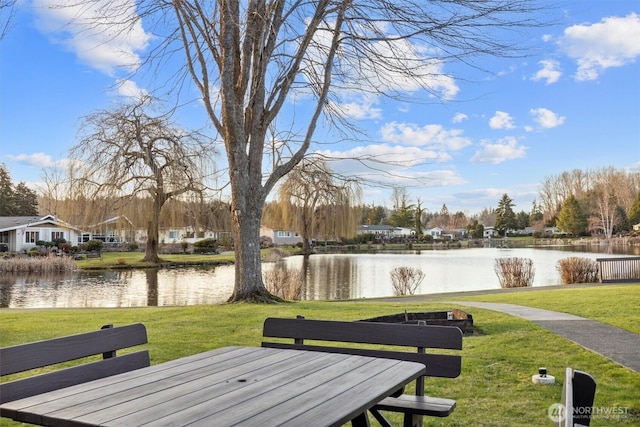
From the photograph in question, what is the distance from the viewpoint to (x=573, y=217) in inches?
2719

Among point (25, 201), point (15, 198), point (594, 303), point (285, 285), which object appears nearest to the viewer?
point (594, 303)

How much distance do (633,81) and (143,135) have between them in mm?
23363

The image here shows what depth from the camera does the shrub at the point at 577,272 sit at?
1959 cm

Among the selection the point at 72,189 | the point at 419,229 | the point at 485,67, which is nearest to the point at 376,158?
the point at 485,67

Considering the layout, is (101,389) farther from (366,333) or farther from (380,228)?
(380,228)

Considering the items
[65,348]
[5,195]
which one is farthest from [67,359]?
[5,195]

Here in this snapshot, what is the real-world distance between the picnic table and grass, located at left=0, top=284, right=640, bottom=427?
1.80 metres

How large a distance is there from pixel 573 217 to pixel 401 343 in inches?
2865

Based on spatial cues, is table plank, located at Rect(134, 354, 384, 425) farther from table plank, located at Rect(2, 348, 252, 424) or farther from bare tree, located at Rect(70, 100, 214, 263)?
bare tree, located at Rect(70, 100, 214, 263)

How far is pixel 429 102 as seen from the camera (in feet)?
27.3

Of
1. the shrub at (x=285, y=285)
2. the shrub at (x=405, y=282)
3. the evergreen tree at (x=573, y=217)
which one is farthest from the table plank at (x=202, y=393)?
the evergreen tree at (x=573, y=217)

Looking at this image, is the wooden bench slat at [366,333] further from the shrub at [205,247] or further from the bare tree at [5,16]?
the shrub at [205,247]

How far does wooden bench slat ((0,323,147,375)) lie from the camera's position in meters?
2.60

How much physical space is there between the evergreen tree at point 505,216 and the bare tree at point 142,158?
6677 cm
